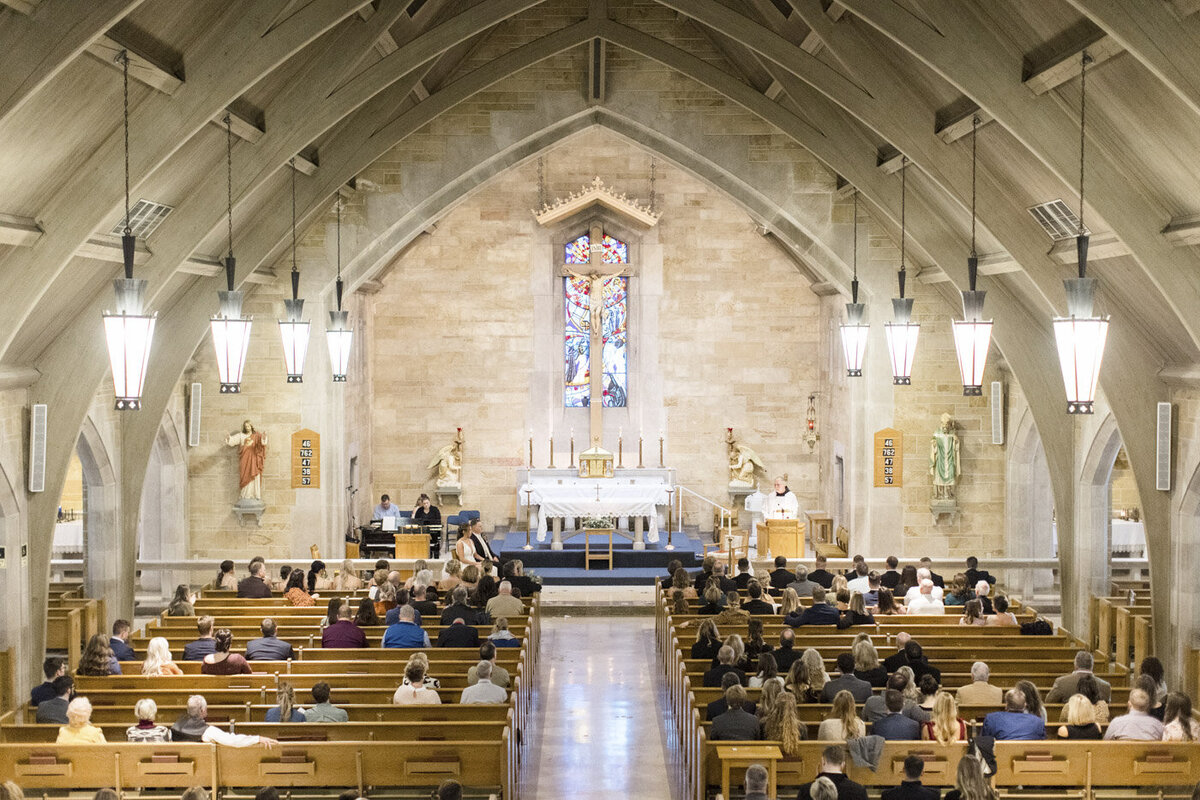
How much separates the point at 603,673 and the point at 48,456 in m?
6.14

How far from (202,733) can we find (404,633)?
130 inches

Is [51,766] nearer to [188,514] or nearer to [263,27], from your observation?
[263,27]

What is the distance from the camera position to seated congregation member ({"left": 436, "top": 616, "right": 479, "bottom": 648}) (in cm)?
1280

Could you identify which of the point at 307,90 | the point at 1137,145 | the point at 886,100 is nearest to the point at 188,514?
the point at 307,90

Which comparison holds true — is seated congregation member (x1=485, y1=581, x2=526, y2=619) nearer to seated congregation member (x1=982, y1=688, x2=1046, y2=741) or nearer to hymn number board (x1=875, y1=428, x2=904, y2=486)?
seated congregation member (x1=982, y1=688, x2=1046, y2=741)

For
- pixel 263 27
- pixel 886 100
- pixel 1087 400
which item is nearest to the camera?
pixel 1087 400

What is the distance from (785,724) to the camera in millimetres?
9406

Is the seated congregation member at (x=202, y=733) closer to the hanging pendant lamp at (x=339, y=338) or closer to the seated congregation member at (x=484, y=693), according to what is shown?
the seated congregation member at (x=484, y=693)

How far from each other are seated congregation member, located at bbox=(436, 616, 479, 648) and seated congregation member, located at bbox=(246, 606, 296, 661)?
56.6 inches

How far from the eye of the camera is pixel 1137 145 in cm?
980

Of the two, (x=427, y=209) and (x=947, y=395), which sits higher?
(x=427, y=209)

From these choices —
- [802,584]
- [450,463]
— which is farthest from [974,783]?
[450,463]

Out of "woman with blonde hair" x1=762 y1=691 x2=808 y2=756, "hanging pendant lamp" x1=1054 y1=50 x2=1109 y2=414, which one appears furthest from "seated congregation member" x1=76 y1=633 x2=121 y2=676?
"hanging pendant lamp" x1=1054 y1=50 x2=1109 y2=414

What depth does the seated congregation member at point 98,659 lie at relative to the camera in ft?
36.8
